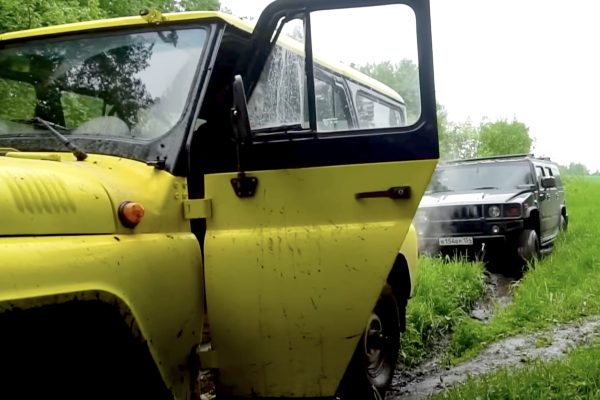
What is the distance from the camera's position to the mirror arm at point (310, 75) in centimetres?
290

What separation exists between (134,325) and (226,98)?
1278 millimetres

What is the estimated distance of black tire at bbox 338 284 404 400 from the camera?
3.92 meters

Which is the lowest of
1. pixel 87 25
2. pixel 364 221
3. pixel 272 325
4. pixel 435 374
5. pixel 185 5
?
pixel 435 374

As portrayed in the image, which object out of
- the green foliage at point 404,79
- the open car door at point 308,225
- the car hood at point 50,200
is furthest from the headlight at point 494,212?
the car hood at point 50,200

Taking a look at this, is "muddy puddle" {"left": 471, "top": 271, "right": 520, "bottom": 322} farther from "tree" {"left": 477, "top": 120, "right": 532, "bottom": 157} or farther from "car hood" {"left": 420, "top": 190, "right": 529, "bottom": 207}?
"tree" {"left": 477, "top": 120, "right": 532, "bottom": 157}

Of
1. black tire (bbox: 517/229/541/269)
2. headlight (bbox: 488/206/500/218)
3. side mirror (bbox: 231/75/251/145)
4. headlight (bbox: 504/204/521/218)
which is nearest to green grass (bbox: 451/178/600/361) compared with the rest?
black tire (bbox: 517/229/541/269)

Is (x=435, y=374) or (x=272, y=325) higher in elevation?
(x=272, y=325)

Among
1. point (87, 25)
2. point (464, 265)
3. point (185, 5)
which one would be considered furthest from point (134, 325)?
point (185, 5)

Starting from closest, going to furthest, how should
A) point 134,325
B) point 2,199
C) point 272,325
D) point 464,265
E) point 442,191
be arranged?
point 2,199, point 134,325, point 272,325, point 464,265, point 442,191

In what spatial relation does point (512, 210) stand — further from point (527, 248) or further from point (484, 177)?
point (484, 177)

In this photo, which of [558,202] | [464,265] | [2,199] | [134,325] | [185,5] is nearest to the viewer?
[2,199]

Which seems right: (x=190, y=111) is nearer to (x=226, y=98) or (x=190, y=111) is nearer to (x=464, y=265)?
(x=226, y=98)

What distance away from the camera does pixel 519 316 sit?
657 cm

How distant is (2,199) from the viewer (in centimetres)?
207
